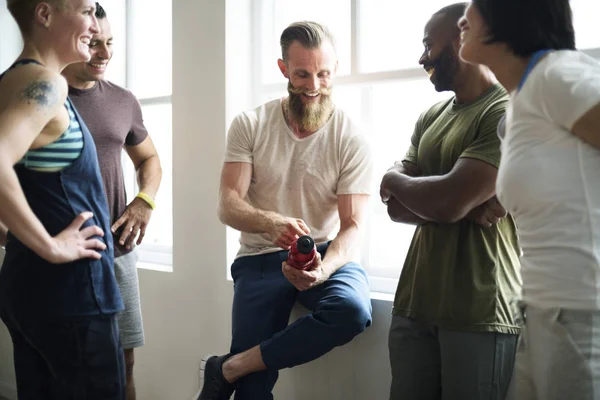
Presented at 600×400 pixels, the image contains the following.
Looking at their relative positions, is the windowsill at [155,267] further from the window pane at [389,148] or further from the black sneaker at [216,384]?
the window pane at [389,148]

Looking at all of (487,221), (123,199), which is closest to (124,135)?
(123,199)

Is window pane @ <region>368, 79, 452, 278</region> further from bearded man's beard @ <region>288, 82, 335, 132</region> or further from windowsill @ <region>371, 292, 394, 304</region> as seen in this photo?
bearded man's beard @ <region>288, 82, 335, 132</region>

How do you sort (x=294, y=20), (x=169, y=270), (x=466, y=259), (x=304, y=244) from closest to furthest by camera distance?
1. (x=466, y=259)
2. (x=304, y=244)
3. (x=294, y=20)
4. (x=169, y=270)

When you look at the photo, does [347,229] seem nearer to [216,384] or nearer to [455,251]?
[455,251]

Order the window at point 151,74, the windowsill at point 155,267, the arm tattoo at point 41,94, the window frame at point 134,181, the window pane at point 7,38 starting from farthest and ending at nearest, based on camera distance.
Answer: the window pane at point 7,38 → the window at point 151,74 → the window frame at point 134,181 → the windowsill at point 155,267 → the arm tattoo at point 41,94

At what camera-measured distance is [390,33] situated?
2.59 metres

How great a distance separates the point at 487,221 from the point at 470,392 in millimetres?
467

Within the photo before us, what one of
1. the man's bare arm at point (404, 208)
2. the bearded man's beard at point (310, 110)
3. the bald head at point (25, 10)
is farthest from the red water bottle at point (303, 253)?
the bald head at point (25, 10)

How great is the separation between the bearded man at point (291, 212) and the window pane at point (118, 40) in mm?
1537

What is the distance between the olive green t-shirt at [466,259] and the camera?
160 cm

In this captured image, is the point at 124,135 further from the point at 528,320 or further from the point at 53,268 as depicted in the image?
the point at 528,320

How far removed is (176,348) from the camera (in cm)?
300

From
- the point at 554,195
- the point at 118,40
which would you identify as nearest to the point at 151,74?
the point at 118,40

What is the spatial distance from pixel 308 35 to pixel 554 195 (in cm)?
138
